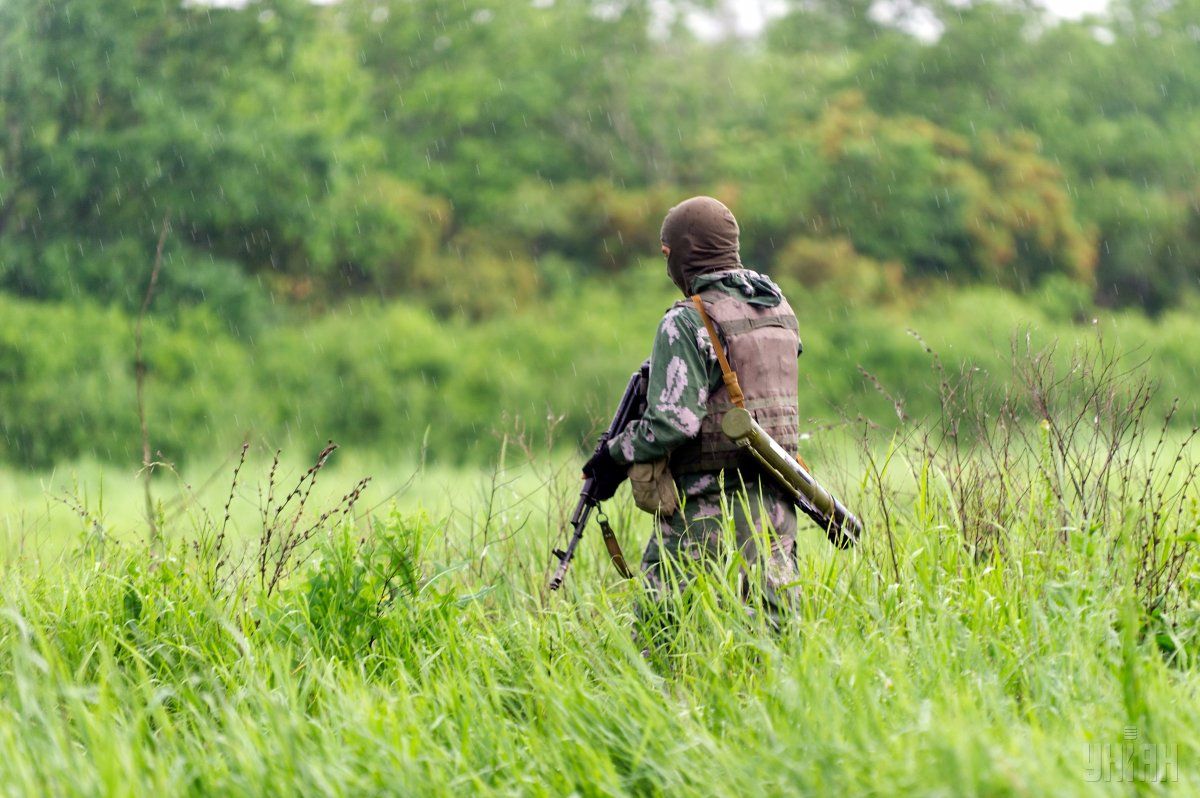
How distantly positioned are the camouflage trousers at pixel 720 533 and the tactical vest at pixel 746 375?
7 cm

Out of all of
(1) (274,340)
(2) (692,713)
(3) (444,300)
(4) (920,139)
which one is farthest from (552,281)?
(2) (692,713)

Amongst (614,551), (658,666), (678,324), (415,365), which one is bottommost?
(415,365)

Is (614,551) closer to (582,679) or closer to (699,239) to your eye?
(582,679)

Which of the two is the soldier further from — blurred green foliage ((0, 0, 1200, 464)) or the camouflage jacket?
blurred green foliage ((0, 0, 1200, 464))

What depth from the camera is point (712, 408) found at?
404 cm

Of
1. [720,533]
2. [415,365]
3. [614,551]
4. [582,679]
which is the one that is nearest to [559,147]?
[415,365]

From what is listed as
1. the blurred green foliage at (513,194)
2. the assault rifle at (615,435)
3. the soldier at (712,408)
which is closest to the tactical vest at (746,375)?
the soldier at (712,408)

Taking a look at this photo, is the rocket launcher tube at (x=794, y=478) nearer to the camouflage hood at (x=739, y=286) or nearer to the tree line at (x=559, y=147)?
the camouflage hood at (x=739, y=286)

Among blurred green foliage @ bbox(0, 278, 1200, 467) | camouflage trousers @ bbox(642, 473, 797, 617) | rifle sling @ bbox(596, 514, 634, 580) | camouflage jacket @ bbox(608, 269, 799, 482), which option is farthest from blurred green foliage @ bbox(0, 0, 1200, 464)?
camouflage jacket @ bbox(608, 269, 799, 482)

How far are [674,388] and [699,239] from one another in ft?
1.76

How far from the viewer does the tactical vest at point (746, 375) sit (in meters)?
4.02

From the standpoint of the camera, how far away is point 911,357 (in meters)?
22.5

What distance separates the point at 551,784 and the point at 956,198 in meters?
23.0

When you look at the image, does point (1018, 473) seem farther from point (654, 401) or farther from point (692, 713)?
point (692, 713)
